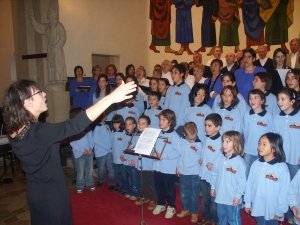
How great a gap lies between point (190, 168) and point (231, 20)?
5008mm

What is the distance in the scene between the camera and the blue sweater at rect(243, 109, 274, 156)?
4.02 metres

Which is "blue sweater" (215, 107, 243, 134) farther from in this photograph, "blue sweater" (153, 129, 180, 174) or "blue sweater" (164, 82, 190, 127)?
"blue sweater" (164, 82, 190, 127)

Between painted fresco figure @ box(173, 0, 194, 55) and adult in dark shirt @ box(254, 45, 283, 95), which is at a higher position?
painted fresco figure @ box(173, 0, 194, 55)

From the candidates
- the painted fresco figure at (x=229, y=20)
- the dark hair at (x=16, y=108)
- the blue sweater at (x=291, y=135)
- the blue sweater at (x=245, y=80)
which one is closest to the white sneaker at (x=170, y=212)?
the blue sweater at (x=291, y=135)

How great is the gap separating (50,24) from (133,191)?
5.76 m

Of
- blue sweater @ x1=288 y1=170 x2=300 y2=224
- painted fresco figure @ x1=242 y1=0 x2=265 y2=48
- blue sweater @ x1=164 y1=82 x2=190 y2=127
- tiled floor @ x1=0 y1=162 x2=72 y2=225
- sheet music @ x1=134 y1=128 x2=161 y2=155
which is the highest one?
painted fresco figure @ x1=242 y1=0 x2=265 y2=48

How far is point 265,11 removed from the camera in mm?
7055

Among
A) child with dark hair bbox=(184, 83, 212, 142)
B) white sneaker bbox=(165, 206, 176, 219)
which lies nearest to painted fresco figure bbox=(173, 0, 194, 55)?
child with dark hair bbox=(184, 83, 212, 142)

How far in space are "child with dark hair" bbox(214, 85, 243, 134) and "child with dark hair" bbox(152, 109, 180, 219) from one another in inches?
28.5

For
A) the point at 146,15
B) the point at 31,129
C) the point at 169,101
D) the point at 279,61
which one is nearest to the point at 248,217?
the point at 169,101

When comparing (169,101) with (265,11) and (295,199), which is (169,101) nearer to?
(295,199)

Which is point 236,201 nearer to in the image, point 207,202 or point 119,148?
point 207,202

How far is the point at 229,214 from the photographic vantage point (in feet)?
11.8

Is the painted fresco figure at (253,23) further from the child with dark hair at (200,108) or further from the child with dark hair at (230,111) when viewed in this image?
the child with dark hair at (230,111)
